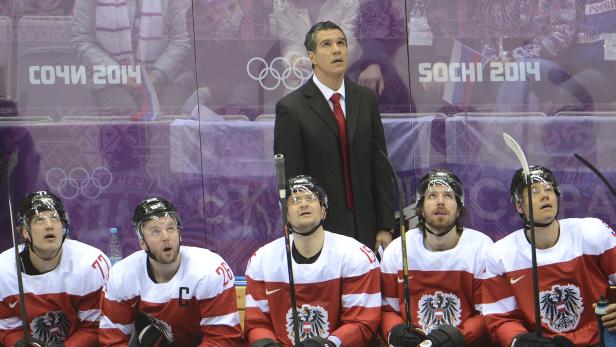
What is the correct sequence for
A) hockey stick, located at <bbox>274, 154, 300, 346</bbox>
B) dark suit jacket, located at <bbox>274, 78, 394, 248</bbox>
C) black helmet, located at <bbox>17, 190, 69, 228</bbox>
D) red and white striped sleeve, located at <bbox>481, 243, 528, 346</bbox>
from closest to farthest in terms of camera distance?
hockey stick, located at <bbox>274, 154, 300, 346</bbox>, red and white striped sleeve, located at <bbox>481, 243, 528, 346</bbox>, black helmet, located at <bbox>17, 190, 69, 228</bbox>, dark suit jacket, located at <bbox>274, 78, 394, 248</bbox>

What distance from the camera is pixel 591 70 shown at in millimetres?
6148

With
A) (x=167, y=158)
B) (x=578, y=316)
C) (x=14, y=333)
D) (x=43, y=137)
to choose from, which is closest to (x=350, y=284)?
(x=578, y=316)

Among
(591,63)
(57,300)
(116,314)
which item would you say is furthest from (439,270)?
(591,63)

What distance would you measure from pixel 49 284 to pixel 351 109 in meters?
1.56

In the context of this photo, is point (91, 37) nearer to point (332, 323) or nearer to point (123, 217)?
point (123, 217)

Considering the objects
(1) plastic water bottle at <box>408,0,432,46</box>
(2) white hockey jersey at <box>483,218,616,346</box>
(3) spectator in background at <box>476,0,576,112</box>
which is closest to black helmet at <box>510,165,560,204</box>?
(2) white hockey jersey at <box>483,218,616,346</box>

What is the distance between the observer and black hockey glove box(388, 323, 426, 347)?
4551 millimetres

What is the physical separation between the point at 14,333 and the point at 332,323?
4.43 feet

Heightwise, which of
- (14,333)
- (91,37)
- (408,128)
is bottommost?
(14,333)

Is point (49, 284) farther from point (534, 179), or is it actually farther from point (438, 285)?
point (534, 179)

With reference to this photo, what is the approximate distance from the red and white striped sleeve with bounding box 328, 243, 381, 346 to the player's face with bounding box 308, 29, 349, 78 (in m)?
0.89

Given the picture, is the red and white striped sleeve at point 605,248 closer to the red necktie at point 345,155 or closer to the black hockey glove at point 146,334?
the red necktie at point 345,155

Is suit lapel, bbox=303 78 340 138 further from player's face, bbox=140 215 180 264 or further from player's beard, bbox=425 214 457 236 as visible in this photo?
player's face, bbox=140 215 180 264

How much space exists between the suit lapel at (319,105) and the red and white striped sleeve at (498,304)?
0.96 meters
